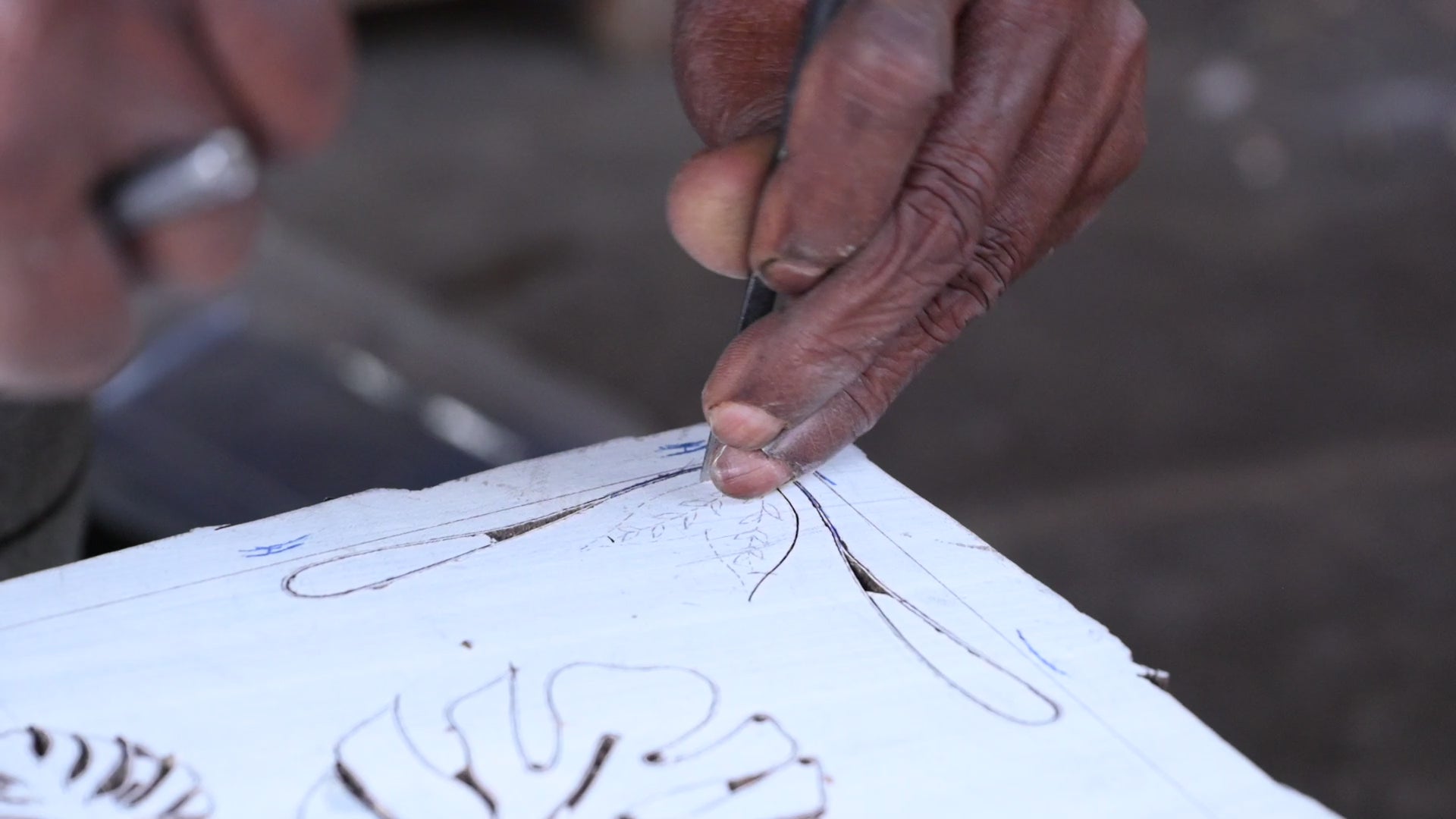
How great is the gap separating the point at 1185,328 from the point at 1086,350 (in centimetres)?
24

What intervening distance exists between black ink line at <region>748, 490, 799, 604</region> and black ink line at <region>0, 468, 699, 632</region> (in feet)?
0.25

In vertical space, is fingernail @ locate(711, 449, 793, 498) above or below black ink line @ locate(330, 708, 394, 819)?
A: above

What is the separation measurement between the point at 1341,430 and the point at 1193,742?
2.01 meters

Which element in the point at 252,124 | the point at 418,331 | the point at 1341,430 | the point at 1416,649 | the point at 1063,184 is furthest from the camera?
the point at 1341,430

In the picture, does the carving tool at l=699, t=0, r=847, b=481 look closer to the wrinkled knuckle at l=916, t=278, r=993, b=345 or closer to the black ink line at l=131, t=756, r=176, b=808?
the wrinkled knuckle at l=916, t=278, r=993, b=345

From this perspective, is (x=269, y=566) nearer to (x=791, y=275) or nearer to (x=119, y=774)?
(x=119, y=774)

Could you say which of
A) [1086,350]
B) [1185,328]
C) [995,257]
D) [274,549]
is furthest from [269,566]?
[1185,328]

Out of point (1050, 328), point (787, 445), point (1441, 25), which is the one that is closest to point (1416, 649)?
point (1050, 328)

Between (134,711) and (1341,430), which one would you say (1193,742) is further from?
(1341,430)

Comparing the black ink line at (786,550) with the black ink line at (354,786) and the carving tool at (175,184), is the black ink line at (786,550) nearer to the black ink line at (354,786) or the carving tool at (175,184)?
the black ink line at (354,786)

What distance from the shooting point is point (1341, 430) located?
96.0 inches

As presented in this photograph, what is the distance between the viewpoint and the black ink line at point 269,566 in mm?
674

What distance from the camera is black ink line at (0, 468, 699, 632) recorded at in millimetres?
674

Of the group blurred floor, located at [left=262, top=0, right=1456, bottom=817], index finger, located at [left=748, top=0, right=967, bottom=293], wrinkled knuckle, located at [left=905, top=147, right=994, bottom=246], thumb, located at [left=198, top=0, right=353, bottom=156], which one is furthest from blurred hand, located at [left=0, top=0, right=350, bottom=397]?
blurred floor, located at [left=262, top=0, right=1456, bottom=817]
